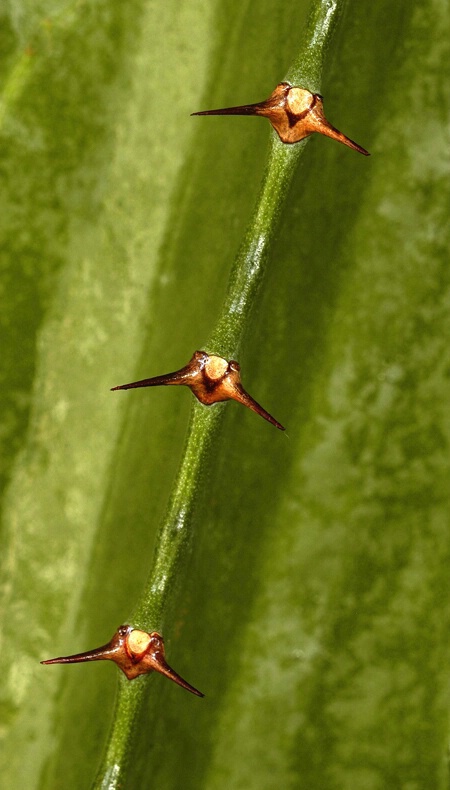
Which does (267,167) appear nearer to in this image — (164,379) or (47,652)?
(164,379)

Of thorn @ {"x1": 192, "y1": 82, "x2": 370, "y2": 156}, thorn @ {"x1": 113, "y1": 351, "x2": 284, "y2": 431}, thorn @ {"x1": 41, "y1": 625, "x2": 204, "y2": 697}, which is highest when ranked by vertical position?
thorn @ {"x1": 192, "y1": 82, "x2": 370, "y2": 156}

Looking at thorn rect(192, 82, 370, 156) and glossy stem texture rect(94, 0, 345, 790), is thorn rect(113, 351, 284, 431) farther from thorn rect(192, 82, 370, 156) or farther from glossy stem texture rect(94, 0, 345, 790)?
thorn rect(192, 82, 370, 156)

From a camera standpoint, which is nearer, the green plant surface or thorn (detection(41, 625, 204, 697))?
thorn (detection(41, 625, 204, 697))

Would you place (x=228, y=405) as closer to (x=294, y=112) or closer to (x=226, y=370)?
(x=226, y=370)

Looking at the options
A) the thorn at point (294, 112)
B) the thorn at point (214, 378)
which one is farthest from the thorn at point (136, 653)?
the thorn at point (294, 112)

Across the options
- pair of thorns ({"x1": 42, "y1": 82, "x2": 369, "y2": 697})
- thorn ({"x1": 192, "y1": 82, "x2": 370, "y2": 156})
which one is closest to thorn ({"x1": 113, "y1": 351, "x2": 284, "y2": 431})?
pair of thorns ({"x1": 42, "y1": 82, "x2": 369, "y2": 697})
